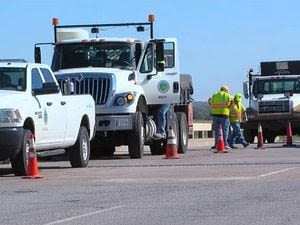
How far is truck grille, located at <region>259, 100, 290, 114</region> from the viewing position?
32062 mm

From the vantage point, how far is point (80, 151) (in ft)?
57.4

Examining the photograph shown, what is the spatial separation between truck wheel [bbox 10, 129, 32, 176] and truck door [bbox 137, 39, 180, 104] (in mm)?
6857

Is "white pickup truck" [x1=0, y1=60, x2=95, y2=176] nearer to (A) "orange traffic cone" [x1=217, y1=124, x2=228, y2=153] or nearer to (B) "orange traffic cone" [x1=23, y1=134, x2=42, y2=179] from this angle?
(B) "orange traffic cone" [x1=23, y1=134, x2=42, y2=179]

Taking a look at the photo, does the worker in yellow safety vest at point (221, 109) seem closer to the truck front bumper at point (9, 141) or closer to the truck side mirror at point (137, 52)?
the truck side mirror at point (137, 52)

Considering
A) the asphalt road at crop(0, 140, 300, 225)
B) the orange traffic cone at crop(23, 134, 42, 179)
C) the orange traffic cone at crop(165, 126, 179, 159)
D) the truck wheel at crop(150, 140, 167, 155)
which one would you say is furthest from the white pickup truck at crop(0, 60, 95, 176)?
the truck wheel at crop(150, 140, 167, 155)

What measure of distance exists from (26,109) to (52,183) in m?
1.63

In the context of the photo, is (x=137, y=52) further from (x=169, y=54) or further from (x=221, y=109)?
(x=221, y=109)

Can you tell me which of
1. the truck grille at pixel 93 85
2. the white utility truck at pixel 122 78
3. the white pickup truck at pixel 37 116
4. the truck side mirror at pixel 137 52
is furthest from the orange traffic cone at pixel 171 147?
the white pickup truck at pixel 37 116

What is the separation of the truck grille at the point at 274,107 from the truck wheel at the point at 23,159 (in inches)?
726

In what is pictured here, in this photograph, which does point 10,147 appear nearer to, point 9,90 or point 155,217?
point 9,90

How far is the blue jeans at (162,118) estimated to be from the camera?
22.2m


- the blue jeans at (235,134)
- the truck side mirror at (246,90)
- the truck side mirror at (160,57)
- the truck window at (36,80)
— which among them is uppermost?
the truck side mirror at (160,57)

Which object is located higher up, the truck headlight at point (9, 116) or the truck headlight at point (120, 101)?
the truck headlight at point (120, 101)

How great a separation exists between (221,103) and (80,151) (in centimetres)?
847
